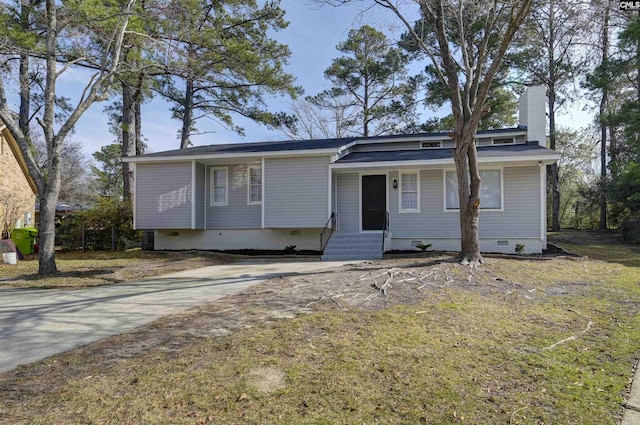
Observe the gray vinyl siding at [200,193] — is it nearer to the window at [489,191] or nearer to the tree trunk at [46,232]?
the tree trunk at [46,232]

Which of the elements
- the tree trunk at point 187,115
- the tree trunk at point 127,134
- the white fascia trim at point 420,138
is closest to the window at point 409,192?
the white fascia trim at point 420,138

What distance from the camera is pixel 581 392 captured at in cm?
290

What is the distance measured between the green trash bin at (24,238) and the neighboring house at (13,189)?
1.05m

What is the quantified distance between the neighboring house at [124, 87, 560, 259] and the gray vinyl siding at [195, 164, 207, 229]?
36 millimetres

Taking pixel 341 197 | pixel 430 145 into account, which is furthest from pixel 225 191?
pixel 430 145

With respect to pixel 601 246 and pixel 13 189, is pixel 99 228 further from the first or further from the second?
pixel 601 246

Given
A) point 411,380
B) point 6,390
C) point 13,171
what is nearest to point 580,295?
point 411,380

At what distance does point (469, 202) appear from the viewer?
8.79 metres

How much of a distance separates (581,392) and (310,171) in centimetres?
1053

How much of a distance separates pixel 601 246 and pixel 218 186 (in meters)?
15.1

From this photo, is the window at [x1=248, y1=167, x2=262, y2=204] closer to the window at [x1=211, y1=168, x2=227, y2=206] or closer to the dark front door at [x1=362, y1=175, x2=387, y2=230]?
the window at [x1=211, y1=168, x2=227, y2=206]

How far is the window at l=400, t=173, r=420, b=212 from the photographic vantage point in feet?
41.7

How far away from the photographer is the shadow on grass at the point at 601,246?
448 inches

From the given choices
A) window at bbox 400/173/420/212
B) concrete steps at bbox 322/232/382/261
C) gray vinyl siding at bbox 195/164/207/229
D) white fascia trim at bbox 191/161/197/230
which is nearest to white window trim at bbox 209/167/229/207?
gray vinyl siding at bbox 195/164/207/229
